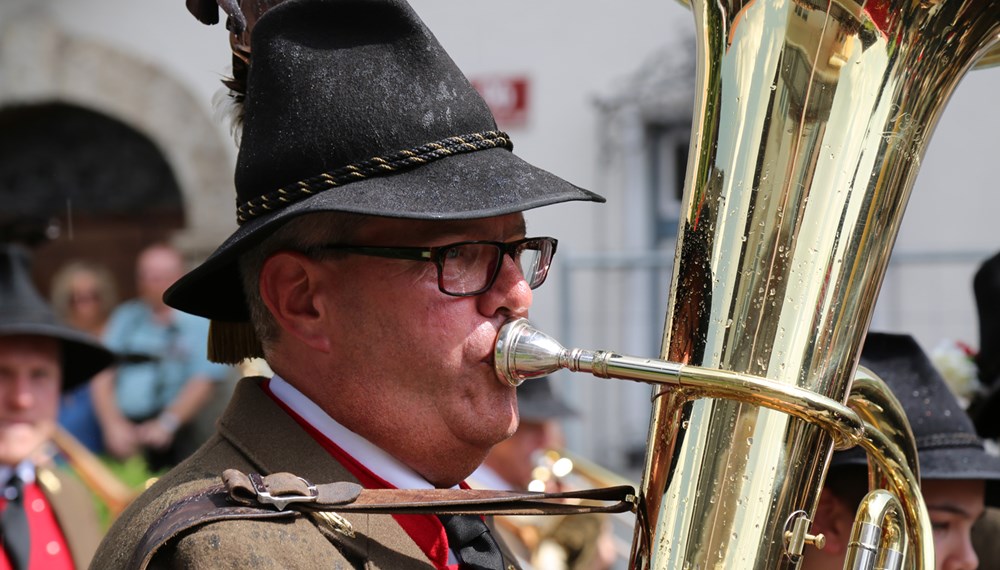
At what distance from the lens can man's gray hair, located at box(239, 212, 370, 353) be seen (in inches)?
80.0

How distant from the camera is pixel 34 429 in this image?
4.23 meters

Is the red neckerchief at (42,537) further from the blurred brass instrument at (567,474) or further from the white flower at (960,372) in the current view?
the white flower at (960,372)

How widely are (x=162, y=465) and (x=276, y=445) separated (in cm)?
541

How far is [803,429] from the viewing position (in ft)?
6.34

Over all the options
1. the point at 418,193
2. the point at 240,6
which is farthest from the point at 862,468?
the point at 240,6

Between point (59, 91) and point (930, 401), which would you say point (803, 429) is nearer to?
point (930, 401)

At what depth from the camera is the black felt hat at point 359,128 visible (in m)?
1.97

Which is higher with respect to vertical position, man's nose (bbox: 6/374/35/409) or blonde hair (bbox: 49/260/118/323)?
man's nose (bbox: 6/374/35/409)

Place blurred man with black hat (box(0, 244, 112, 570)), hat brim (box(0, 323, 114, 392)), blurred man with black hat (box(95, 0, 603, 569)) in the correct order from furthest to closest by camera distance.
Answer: hat brim (box(0, 323, 114, 392)) → blurred man with black hat (box(0, 244, 112, 570)) → blurred man with black hat (box(95, 0, 603, 569))

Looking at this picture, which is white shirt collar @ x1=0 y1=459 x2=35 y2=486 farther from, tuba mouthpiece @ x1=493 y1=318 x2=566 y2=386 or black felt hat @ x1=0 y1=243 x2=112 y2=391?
tuba mouthpiece @ x1=493 y1=318 x2=566 y2=386

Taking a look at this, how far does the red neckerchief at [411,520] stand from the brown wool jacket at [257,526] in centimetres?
2

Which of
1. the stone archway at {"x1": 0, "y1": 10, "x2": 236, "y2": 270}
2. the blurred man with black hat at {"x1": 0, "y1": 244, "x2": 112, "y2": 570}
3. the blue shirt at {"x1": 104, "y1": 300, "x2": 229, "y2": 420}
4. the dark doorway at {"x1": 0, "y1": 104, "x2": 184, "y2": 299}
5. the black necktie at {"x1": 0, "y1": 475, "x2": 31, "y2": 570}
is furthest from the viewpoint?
the dark doorway at {"x1": 0, "y1": 104, "x2": 184, "y2": 299}

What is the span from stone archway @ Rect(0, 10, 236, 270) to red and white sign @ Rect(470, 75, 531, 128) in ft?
6.33

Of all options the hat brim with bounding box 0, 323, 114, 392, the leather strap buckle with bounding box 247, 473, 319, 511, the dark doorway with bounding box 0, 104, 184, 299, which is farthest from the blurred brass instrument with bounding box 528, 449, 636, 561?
the dark doorway with bounding box 0, 104, 184, 299
